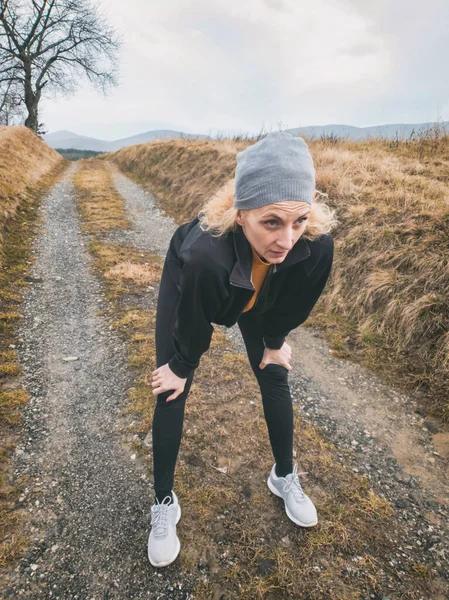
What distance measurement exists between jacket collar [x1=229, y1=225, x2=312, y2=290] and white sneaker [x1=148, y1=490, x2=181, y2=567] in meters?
1.59

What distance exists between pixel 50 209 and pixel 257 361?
32.9ft

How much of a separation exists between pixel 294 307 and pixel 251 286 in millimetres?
518

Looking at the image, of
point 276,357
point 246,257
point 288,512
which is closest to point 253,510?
point 288,512

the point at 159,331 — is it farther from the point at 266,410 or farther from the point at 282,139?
the point at 282,139

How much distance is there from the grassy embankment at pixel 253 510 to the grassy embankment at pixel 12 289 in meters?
0.95

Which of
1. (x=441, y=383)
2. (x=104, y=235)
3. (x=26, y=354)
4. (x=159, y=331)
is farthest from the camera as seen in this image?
(x=104, y=235)

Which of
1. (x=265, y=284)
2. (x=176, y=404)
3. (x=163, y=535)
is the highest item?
(x=265, y=284)

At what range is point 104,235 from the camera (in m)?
8.50

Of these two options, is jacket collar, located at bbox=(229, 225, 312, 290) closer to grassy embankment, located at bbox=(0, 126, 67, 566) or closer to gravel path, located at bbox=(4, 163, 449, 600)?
gravel path, located at bbox=(4, 163, 449, 600)

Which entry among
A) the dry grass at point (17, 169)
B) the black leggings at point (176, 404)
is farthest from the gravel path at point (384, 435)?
the dry grass at point (17, 169)

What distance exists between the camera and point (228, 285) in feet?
5.48

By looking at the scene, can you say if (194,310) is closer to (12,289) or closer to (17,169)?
(12,289)

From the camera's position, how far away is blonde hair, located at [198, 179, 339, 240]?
1670 mm

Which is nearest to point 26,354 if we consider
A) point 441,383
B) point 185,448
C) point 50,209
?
point 185,448
